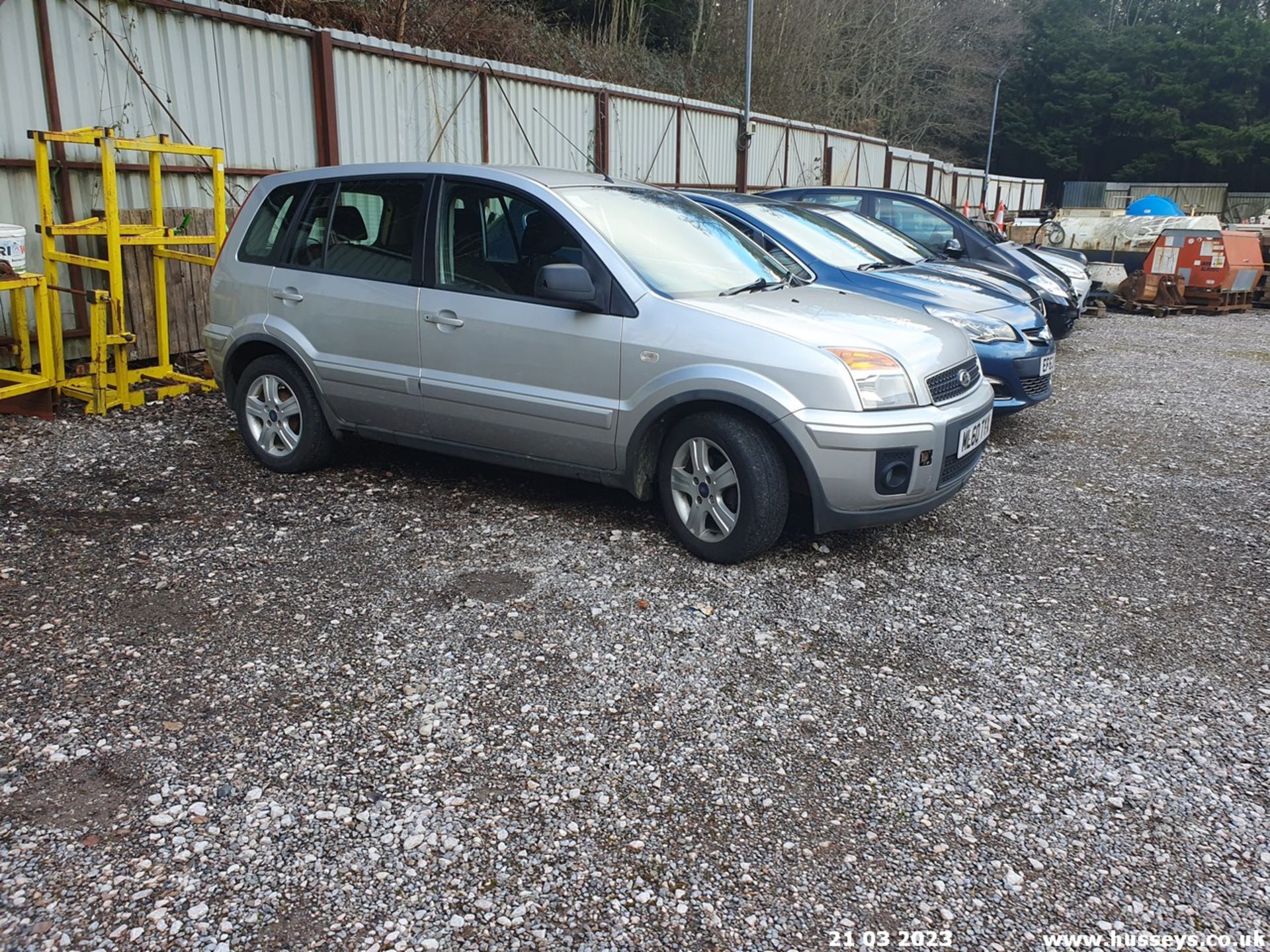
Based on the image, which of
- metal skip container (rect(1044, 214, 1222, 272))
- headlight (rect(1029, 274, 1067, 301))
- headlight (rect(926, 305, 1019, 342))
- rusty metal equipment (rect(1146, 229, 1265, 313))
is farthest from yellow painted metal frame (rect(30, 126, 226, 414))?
metal skip container (rect(1044, 214, 1222, 272))

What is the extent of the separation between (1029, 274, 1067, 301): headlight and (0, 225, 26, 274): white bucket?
8.85 meters

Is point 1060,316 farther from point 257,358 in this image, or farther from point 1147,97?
point 1147,97

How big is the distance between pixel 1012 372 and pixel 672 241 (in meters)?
2.99

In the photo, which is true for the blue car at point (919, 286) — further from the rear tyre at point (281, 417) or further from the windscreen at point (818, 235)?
the rear tyre at point (281, 417)

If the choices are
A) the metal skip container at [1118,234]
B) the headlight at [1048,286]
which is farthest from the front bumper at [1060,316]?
the metal skip container at [1118,234]

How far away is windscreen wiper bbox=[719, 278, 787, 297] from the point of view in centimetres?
Answer: 485

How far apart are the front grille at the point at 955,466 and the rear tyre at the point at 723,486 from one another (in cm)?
72

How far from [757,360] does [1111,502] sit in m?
2.70

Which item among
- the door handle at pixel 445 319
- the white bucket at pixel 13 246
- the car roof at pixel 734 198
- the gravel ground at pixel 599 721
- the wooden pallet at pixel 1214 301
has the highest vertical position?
the car roof at pixel 734 198

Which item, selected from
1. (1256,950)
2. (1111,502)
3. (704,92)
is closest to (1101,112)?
(704,92)

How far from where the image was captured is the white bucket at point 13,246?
21.3 ft

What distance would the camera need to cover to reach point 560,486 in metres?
5.68

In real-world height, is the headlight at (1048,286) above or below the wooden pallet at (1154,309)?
above

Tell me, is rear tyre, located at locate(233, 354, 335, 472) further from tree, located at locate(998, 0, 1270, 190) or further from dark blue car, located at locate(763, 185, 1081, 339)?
tree, located at locate(998, 0, 1270, 190)
